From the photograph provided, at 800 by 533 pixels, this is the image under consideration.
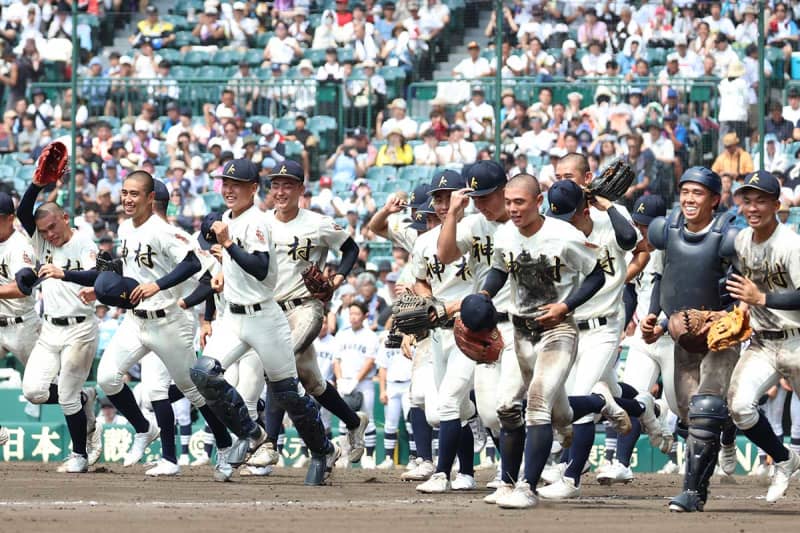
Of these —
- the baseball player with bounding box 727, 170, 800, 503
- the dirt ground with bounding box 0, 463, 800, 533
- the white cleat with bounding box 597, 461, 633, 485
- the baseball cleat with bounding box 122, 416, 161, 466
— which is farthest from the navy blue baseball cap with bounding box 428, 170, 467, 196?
the baseball cleat with bounding box 122, 416, 161, 466

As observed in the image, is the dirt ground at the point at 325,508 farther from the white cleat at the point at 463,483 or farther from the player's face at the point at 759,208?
the player's face at the point at 759,208

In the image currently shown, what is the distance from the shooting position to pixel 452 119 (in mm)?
19203

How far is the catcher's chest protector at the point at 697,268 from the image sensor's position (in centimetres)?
932

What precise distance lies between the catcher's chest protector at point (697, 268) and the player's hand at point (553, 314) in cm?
79

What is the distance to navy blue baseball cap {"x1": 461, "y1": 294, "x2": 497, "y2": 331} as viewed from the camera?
9.30 meters

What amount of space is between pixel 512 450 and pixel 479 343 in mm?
680

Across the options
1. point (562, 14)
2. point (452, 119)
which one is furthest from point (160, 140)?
point (562, 14)

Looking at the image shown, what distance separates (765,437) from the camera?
962cm

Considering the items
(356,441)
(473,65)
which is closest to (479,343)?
(356,441)

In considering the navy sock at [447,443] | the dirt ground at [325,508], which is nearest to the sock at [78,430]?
the dirt ground at [325,508]

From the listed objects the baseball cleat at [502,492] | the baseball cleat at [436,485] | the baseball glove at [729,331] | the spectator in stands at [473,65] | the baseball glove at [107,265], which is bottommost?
the baseball cleat at [436,485]

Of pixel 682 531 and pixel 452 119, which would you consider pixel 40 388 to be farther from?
pixel 452 119

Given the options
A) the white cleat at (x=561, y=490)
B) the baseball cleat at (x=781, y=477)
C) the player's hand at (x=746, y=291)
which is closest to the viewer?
the player's hand at (x=746, y=291)

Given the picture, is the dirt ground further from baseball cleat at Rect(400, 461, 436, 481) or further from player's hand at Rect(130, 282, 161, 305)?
player's hand at Rect(130, 282, 161, 305)
